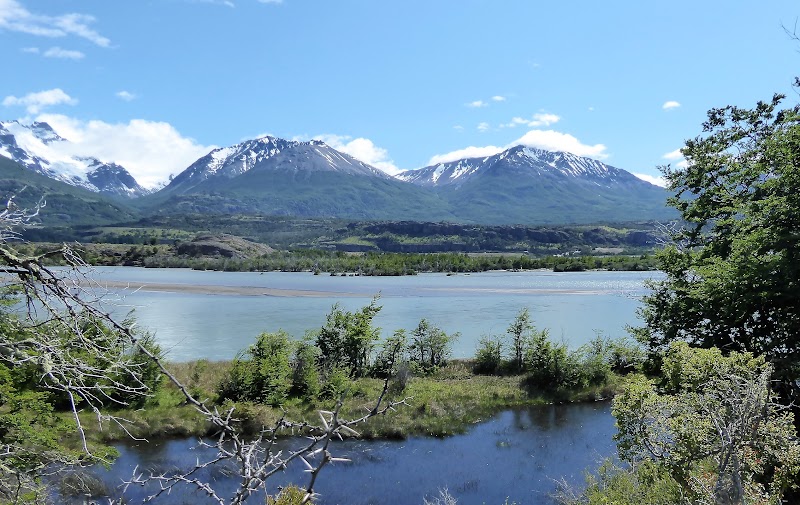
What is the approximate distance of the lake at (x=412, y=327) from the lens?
1769cm

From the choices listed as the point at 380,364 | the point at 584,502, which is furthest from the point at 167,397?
the point at 584,502

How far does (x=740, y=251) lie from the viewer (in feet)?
46.9

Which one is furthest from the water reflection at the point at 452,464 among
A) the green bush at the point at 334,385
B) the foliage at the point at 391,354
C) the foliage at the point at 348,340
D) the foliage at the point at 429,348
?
the foliage at the point at 348,340

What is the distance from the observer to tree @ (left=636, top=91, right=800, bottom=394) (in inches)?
516

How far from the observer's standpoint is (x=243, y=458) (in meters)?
2.37

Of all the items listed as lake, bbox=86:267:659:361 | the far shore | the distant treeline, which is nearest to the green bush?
lake, bbox=86:267:659:361

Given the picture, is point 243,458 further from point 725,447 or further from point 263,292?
point 263,292

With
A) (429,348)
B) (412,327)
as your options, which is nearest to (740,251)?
(429,348)

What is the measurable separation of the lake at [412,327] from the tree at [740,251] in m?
4.17

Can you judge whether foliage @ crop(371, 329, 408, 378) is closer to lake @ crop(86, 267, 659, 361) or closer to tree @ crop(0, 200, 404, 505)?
lake @ crop(86, 267, 659, 361)

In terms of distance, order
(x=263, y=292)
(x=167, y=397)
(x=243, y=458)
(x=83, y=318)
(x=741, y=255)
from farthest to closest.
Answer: (x=263, y=292)
(x=167, y=397)
(x=741, y=255)
(x=83, y=318)
(x=243, y=458)

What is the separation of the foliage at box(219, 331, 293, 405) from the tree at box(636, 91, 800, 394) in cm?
1420

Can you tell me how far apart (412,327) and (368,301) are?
17710 millimetres

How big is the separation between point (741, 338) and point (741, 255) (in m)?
2.90
